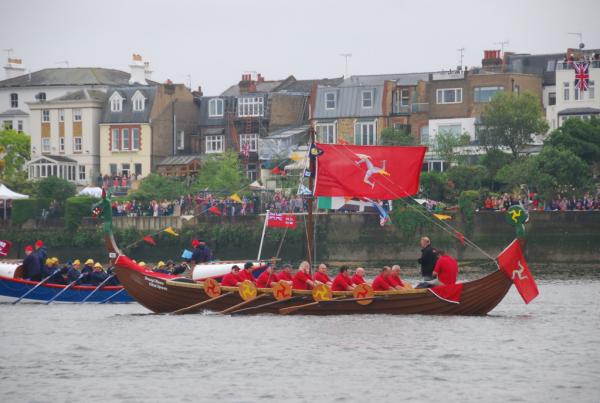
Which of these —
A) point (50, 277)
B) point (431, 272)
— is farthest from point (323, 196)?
point (50, 277)

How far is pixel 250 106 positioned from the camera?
103 m

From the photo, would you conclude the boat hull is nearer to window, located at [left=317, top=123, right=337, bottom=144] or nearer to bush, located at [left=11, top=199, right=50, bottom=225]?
bush, located at [left=11, top=199, right=50, bottom=225]

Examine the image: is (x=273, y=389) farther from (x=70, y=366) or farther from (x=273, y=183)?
(x=273, y=183)

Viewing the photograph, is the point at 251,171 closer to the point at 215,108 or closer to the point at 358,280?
the point at 215,108

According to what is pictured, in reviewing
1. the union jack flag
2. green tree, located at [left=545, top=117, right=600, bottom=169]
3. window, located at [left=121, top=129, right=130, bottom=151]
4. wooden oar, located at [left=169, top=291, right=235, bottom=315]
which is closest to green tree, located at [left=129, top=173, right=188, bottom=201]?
window, located at [left=121, top=129, right=130, bottom=151]

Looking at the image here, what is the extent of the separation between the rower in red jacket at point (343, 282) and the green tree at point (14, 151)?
5890 cm

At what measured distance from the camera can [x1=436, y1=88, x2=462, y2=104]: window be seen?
9294 centimetres

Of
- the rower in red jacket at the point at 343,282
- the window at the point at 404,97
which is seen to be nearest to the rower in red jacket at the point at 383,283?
the rower in red jacket at the point at 343,282

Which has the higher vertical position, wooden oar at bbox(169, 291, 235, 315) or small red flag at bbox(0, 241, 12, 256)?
small red flag at bbox(0, 241, 12, 256)

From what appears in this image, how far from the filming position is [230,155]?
9438cm

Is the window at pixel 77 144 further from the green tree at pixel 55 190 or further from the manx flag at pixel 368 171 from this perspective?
the manx flag at pixel 368 171

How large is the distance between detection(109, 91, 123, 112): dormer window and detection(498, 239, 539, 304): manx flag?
6627cm

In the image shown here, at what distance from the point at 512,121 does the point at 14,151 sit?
37776 millimetres

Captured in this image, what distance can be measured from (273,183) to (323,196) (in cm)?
4745
